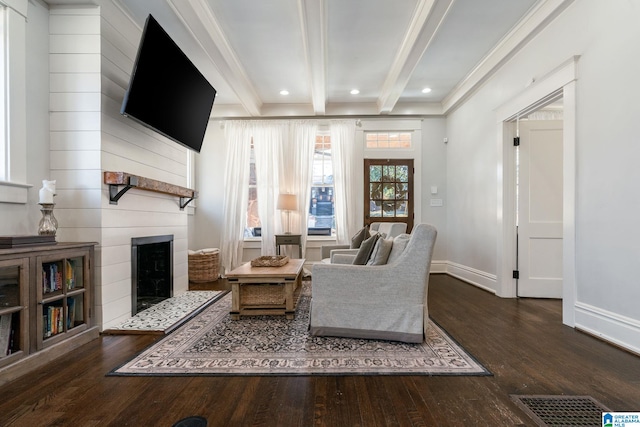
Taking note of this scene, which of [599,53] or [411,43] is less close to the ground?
[411,43]

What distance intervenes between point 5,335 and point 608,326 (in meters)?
3.92

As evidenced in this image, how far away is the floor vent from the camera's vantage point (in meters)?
1.42

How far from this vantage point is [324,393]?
5.48 feet

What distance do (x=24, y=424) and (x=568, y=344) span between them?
322 centimetres

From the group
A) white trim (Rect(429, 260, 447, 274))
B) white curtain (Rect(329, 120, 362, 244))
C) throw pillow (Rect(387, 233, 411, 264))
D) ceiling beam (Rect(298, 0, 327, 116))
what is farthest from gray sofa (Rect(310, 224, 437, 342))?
white trim (Rect(429, 260, 447, 274))

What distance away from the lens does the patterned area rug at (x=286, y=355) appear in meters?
1.92

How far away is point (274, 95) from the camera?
4.98 meters

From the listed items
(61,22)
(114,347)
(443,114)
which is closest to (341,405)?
(114,347)

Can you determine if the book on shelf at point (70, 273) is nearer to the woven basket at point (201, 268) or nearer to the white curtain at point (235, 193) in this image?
the woven basket at point (201, 268)

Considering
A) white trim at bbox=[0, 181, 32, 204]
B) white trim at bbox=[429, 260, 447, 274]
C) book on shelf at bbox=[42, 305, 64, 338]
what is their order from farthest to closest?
1. white trim at bbox=[429, 260, 447, 274]
2. white trim at bbox=[0, 181, 32, 204]
3. book on shelf at bbox=[42, 305, 64, 338]

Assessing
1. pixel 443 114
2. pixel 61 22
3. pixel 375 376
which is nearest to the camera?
pixel 375 376

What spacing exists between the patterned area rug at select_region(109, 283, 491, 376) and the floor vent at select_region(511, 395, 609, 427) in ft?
1.01

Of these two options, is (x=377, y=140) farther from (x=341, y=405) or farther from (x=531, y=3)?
(x=341, y=405)

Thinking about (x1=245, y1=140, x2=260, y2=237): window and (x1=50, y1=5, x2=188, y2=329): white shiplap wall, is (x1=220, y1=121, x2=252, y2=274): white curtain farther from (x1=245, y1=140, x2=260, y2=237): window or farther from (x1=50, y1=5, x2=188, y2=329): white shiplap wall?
(x1=50, y1=5, x2=188, y2=329): white shiplap wall
